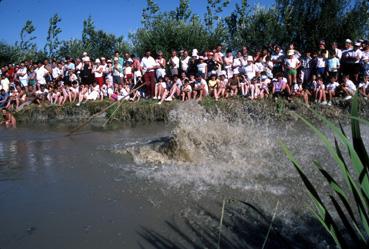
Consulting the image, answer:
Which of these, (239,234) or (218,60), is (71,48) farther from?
(239,234)

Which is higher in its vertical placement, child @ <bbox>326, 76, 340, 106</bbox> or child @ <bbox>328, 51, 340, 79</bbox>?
child @ <bbox>328, 51, 340, 79</bbox>

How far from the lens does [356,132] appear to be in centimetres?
160

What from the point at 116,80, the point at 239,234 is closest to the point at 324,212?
the point at 239,234

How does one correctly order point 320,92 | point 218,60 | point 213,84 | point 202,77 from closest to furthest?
point 320,92
point 213,84
point 202,77
point 218,60

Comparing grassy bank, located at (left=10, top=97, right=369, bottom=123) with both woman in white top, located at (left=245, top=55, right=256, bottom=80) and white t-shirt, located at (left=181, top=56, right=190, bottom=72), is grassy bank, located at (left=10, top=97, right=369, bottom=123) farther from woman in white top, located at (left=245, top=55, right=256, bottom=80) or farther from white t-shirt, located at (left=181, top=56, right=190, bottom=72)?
white t-shirt, located at (left=181, top=56, right=190, bottom=72)

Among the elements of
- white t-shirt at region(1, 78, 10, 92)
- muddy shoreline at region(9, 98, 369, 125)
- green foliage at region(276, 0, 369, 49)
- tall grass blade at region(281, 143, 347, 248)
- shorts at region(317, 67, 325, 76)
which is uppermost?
green foliage at region(276, 0, 369, 49)

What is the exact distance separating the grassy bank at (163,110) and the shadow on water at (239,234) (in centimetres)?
774

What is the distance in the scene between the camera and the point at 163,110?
48.4 feet

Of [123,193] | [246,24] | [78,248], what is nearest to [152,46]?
[246,24]

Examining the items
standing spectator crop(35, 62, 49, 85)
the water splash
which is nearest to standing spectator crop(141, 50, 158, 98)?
standing spectator crop(35, 62, 49, 85)

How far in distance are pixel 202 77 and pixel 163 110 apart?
2.00 m

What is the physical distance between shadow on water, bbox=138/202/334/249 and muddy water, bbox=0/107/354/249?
0.01 meters

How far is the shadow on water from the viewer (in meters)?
4.11

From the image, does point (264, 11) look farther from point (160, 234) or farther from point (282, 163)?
point (160, 234)
